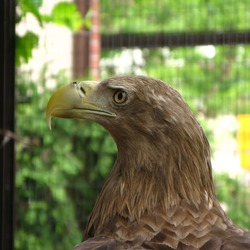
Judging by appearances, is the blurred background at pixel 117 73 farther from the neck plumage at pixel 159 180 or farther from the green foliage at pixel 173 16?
the neck plumage at pixel 159 180

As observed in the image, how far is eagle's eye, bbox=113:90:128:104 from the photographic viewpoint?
2742 millimetres

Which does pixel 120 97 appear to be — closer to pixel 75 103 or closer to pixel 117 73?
pixel 75 103

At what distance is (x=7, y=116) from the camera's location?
3.69m

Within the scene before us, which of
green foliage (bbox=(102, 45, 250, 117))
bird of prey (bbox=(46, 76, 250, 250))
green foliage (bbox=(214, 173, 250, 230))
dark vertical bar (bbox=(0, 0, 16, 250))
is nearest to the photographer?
bird of prey (bbox=(46, 76, 250, 250))

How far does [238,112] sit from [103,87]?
3.98 meters

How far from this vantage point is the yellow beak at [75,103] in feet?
9.04

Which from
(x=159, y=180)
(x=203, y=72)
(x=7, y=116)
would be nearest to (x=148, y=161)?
(x=159, y=180)

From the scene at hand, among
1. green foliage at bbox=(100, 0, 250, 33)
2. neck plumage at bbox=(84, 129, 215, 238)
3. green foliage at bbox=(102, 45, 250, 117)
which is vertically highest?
green foliage at bbox=(100, 0, 250, 33)

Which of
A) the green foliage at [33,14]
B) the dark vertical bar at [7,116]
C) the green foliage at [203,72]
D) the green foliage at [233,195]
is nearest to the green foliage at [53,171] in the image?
the green foliage at [203,72]

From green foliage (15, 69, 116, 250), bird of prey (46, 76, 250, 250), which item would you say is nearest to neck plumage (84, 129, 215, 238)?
bird of prey (46, 76, 250, 250)

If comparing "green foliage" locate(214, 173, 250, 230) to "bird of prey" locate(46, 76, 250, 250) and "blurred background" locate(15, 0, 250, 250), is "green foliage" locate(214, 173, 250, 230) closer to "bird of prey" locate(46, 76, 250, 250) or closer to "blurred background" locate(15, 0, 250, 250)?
"blurred background" locate(15, 0, 250, 250)

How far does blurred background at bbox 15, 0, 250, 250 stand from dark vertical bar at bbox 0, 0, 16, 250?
1727 millimetres

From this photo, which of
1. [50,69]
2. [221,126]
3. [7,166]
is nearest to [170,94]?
[7,166]

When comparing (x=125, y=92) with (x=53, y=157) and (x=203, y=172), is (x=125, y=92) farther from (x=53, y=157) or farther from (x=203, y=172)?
(x=53, y=157)
